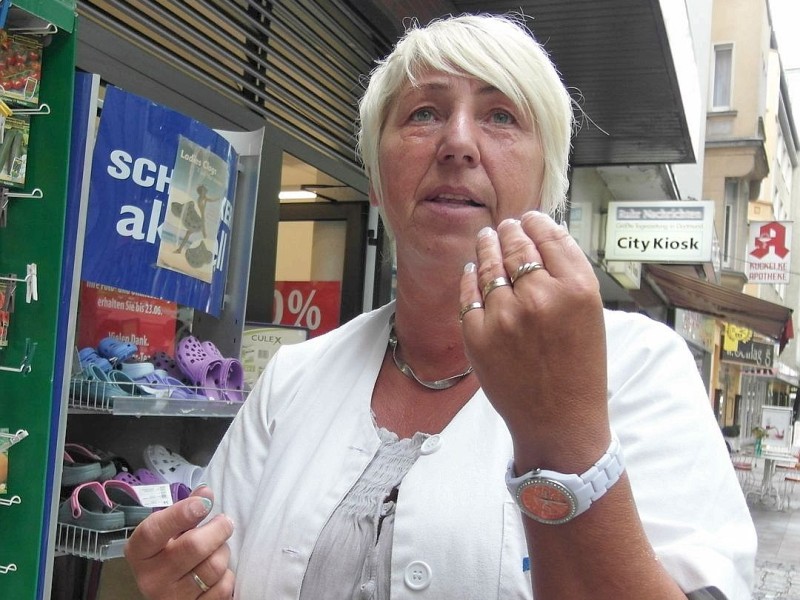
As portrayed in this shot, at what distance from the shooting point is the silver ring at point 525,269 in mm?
909

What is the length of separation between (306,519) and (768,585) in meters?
6.82

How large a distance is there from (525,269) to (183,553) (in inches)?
29.8

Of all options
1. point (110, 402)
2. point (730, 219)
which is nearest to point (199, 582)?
point (110, 402)

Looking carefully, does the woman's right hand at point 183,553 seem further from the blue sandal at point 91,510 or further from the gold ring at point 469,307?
the blue sandal at point 91,510

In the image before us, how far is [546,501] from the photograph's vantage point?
90 centimetres

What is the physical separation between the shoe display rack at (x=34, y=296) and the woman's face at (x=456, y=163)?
1.05 metres

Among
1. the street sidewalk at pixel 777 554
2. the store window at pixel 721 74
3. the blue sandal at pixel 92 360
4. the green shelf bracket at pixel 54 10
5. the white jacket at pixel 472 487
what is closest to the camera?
the white jacket at pixel 472 487

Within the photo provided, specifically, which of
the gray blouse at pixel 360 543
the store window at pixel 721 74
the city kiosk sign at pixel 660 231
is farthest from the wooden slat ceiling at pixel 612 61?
the store window at pixel 721 74

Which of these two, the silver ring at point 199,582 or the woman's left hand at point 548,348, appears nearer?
the woman's left hand at point 548,348

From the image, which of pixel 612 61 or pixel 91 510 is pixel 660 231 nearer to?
pixel 612 61

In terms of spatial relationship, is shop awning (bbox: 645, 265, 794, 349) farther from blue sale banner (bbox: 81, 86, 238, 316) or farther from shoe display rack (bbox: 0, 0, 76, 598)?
shoe display rack (bbox: 0, 0, 76, 598)

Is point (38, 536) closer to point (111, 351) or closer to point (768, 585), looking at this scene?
point (111, 351)

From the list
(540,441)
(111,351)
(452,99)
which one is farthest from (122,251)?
(540,441)

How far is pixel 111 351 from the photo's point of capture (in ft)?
8.41
